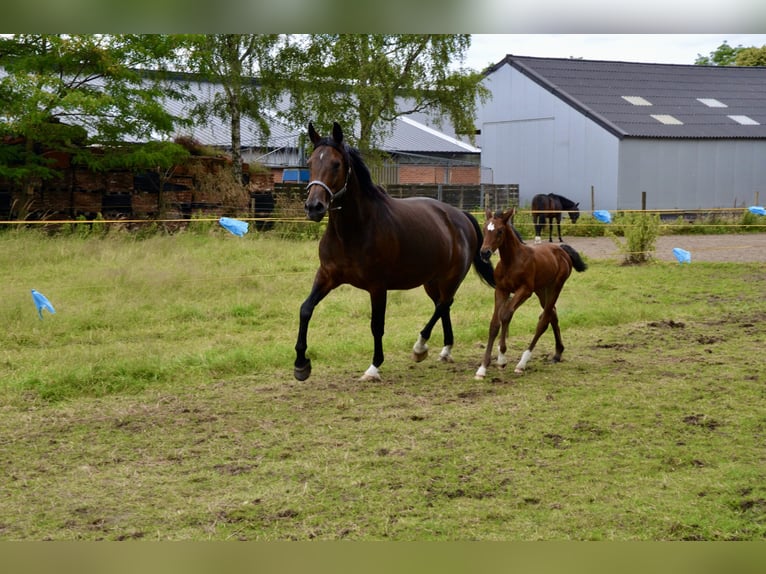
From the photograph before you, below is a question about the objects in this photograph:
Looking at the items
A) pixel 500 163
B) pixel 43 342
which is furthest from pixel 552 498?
pixel 500 163

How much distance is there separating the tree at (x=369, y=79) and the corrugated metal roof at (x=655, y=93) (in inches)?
253

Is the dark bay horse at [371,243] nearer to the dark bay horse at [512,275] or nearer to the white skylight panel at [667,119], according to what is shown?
the dark bay horse at [512,275]

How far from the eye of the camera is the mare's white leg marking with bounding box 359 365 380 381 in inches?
300

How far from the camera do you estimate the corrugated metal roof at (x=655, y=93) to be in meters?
31.3

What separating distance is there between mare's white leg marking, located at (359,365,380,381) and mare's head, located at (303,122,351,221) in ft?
5.18

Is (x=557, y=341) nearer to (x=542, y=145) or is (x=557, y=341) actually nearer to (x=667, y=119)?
(x=542, y=145)

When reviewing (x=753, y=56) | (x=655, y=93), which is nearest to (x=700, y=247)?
(x=655, y=93)

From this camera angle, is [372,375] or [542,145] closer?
[372,375]

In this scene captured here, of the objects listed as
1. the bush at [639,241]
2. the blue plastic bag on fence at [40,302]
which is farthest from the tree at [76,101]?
the bush at [639,241]

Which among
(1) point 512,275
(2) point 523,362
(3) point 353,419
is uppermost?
(1) point 512,275

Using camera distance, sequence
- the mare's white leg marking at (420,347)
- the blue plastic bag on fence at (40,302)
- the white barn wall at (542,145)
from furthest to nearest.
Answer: the white barn wall at (542,145) → the blue plastic bag on fence at (40,302) → the mare's white leg marking at (420,347)

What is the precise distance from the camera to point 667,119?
32062mm

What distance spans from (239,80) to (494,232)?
18268mm

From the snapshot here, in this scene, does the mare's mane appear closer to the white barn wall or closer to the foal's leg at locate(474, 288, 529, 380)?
the foal's leg at locate(474, 288, 529, 380)
